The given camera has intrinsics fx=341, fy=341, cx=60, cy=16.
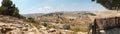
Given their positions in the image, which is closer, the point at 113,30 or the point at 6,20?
the point at 113,30

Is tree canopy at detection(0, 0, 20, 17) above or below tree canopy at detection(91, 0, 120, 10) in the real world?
below

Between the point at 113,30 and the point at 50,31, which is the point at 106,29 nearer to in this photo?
the point at 113,30

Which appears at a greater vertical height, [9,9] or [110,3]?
[110,3]

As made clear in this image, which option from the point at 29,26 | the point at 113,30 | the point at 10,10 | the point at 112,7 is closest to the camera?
the point at 113,30

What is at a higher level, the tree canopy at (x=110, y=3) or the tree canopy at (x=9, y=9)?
the tree canopy at (x=110, y=3)

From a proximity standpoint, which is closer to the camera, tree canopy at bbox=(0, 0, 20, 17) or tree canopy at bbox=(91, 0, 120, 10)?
tree canopy at bbox=(91, 0, 120, 10)

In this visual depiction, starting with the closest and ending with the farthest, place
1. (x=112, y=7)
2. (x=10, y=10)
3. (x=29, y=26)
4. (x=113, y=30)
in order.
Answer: (x=113, y=30) → (x=112, y=7) → (x=29, y=26) → (x=10, y=10)

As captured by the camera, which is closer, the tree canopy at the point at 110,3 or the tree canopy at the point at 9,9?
the tree canopy at the point at 110,3

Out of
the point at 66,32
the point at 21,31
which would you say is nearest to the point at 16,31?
the point at 21,31

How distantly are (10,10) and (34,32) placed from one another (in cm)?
1269

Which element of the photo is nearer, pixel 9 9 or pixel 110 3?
pixel 110 3

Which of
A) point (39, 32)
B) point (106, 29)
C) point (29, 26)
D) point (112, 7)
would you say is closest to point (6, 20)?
point (29, 26)

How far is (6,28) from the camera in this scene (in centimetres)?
3431

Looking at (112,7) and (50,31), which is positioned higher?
(112,7)
